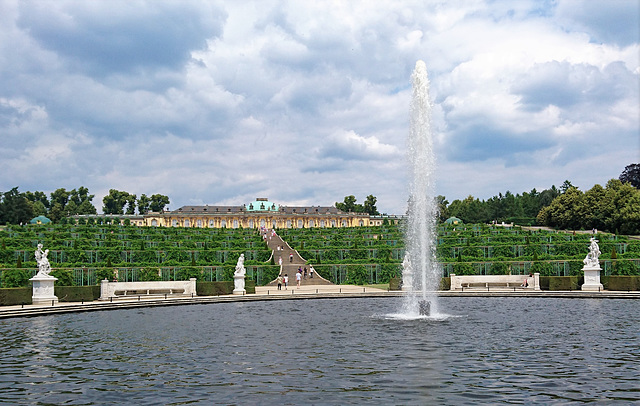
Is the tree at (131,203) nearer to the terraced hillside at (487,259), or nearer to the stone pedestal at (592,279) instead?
the terraced hillside at (487,259)

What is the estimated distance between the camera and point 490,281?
4284 cm

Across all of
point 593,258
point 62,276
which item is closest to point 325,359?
point 62,276

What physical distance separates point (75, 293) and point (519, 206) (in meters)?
134

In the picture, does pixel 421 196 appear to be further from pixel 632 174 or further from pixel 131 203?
pixel 131 203

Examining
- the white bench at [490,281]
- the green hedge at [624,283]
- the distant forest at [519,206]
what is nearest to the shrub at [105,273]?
the white bench at [490,281]

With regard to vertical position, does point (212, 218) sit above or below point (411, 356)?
above

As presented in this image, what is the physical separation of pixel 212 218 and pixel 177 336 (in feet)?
505

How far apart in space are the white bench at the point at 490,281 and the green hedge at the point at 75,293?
78.9 feet

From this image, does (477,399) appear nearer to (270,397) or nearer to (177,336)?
(270,397)

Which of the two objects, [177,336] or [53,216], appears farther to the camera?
[53,216]

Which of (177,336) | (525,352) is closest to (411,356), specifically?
(525,352)

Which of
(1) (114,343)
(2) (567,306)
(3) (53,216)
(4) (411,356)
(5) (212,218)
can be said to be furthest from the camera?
(5) (212,218)

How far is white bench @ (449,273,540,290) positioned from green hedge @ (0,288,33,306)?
27.2 metres

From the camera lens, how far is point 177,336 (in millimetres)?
21328
